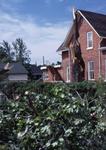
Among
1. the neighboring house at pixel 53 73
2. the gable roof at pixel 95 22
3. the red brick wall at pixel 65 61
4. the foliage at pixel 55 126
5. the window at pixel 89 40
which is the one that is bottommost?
the foliage at pixel 55 126

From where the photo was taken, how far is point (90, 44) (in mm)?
40031

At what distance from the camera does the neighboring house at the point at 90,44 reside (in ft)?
124

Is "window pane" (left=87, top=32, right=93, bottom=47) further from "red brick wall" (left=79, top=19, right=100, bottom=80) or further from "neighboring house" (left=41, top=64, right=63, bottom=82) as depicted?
"neighboring house" (left=41, top=64, right=63, bottom=82)

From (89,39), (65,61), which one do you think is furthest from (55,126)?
(65,61)

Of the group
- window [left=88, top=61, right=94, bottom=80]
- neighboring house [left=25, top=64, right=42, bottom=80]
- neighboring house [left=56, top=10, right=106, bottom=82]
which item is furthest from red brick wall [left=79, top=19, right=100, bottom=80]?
neighboring house [left=25, top=64, right=42, bottom=80]

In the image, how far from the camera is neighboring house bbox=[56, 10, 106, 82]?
37.9 metres

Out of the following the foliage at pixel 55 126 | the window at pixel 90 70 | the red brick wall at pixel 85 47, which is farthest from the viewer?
the window at pixel 90 70

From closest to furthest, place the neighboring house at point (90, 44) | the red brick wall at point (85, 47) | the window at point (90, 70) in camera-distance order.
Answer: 1. the neighboring house at point (90, 44)
2. the red brick wall at point (85, 47)
3. the window at point (90, 70)

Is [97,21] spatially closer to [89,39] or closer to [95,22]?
[95,22]

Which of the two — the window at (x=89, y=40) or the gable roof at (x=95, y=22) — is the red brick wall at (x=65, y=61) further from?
the window at (x=89, y=40)

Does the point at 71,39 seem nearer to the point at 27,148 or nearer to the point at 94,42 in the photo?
the point at 94,42

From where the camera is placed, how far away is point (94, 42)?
39.0 metres

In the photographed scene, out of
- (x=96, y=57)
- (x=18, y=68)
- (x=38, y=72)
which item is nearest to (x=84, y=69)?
(x=96, y=57)

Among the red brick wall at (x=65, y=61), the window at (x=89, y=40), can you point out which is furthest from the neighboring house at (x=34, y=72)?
the window at (x=89, y=40)
